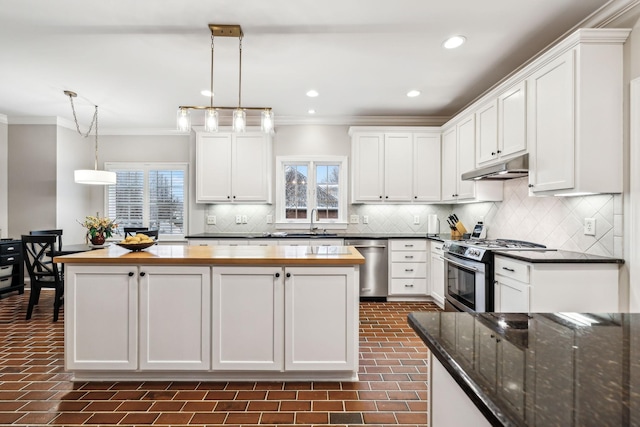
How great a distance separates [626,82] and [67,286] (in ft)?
13.5

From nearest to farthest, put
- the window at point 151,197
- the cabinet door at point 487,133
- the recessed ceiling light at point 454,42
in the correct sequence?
the recessed ceiling light at point 454,42
the cabinet door at point 487,133
the window at point 151,197

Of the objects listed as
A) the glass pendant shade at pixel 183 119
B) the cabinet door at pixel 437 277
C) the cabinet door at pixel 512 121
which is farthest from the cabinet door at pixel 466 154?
the glass pendant shade at pixel 183 119

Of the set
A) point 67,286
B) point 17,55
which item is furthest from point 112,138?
point 67,286

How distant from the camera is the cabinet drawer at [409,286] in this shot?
169 inches

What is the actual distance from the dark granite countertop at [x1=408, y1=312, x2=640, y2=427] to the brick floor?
1.30m

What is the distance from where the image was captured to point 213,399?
2055mm

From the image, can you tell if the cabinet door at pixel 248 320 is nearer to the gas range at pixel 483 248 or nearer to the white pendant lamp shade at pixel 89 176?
the gas range at pixel 483 248

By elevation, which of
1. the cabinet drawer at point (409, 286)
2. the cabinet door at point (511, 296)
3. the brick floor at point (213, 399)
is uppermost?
the cabinet door at point (511, 296)

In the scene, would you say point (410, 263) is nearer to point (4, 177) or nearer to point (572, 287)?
point (572, 287)

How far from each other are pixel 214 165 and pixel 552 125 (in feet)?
13.2

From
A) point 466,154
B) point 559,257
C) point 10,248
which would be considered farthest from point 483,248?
point 10,248

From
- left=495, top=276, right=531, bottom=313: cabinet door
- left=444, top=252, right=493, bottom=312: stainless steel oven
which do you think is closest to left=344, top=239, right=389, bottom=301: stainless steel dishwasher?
left=444, top=252, right=493, bottom=312: stainless steel oven

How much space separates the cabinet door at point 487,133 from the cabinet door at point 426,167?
102cm

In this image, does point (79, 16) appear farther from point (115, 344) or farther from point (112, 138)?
point (112, 138)
